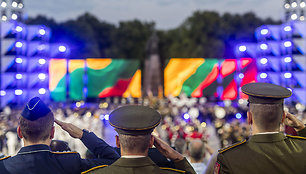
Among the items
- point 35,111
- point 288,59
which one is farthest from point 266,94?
point 288,59

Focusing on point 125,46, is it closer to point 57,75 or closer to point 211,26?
point 211,26

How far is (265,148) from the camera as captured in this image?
2543 mm

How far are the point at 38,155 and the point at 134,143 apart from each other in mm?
828

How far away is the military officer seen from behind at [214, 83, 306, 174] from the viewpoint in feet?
8.14

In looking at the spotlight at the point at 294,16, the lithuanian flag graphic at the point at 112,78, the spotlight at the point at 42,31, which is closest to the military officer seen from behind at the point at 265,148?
the spotlight at the point at 42,31

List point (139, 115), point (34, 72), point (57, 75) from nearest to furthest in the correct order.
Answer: point (139, 115), point (34, 72), point (57, 75)

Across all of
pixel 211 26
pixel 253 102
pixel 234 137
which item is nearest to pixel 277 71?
pixel 234 137

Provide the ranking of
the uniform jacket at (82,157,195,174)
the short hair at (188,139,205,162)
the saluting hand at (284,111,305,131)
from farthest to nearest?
the short hair at (188,139,205,162), the saluting hand at (284,111,305,131), the uniform jacket at (82,157,195,174)

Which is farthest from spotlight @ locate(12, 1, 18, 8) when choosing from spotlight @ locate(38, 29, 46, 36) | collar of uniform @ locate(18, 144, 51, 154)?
collar of uniform @ locate(18, 144, 51, 154)

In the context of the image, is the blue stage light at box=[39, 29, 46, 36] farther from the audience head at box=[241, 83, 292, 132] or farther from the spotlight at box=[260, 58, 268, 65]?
the audience head at box=[241, 83, 292, 132]

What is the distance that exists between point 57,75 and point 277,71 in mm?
18405

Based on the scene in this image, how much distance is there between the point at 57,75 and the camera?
2830 cm

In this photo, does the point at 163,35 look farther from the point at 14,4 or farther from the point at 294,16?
the point at 14,4

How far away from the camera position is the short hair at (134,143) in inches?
87.7
